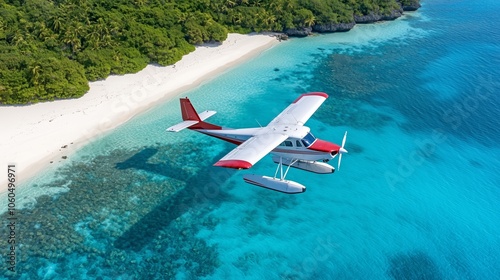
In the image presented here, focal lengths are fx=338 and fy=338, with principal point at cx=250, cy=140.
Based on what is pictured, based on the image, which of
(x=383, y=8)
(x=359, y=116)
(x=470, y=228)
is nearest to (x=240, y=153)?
(x=470, y=228)

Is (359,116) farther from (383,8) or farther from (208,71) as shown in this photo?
(383,8)

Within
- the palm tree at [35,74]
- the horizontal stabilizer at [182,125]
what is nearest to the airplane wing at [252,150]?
the horizontal stabilizer at [182,125]

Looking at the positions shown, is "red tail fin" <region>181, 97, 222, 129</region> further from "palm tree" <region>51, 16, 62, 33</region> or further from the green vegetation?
"palm tree" <region>51, 16, 62, 33</region>

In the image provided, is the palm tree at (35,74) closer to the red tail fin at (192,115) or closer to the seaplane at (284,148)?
the red tail fin at (192,115)

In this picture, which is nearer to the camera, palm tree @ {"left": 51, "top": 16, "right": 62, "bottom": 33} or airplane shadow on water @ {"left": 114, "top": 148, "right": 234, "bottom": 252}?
airplane shadow on water @ {"left": 114, "top": 148, "right": 234, "bottom": 252}

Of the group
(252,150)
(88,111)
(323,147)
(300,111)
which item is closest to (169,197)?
(252,150)

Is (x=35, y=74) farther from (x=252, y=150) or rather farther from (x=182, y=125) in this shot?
(x=252, y=150)

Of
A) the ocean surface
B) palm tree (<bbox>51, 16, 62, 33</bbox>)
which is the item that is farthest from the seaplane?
palm tree (<bbox>51, 16, 62, 33</bbox>)
